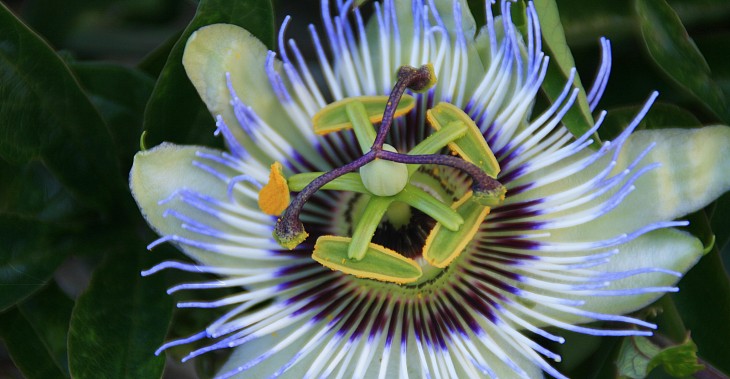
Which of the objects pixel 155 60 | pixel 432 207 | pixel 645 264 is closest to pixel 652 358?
pixel 645 264

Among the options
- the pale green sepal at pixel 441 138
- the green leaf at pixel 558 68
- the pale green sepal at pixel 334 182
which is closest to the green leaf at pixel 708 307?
the green leaf at pixel 558 68

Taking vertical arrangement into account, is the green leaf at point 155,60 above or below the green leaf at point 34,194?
above

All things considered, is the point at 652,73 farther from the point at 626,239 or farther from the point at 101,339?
the point at 101,339

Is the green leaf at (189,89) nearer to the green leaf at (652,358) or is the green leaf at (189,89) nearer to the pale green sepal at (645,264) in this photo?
the pale green sepal at (645,264)

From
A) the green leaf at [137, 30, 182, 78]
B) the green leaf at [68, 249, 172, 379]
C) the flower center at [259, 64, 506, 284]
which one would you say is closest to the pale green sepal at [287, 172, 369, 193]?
the flower center at [259, 64, 506, 284]

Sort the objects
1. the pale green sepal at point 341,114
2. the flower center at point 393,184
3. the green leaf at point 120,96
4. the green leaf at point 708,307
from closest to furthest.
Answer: the flower center at point 393,184 → the pale green sepal at point 341,114 → the green leaf at point 708,307 → the green leaf at point 120,96

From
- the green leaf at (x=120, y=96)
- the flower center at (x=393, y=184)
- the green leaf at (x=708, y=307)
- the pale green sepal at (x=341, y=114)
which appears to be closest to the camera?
the flower center at (x=393, y=184)

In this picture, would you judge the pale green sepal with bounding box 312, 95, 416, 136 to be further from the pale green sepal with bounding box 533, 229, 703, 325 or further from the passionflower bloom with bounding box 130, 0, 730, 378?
the pale green sepal with bounding box 533, 229, 703, 325
